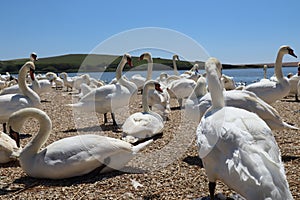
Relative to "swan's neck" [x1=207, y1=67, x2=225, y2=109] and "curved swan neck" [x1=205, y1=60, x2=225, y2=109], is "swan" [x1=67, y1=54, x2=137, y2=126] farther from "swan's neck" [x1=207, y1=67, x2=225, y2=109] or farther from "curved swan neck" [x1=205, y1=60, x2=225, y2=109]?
"swan's neck" [x1=207, y1=67, x2=225, y2=109]

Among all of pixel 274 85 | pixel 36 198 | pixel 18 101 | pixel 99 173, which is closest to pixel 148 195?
pixel 99 173

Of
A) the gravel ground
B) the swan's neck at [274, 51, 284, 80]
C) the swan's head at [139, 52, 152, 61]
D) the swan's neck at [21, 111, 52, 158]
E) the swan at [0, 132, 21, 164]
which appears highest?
the swan's head at [139, 52, 152, 61]

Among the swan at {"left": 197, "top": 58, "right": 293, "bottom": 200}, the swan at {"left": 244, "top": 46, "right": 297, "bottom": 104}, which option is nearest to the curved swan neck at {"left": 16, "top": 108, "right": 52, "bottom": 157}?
the swan at {"left": 197, "top": 58, "right": 293, "bottom": 200}

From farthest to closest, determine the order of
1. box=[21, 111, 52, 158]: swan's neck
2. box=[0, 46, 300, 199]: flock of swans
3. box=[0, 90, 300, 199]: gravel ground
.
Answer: box=[21, 111, 52, 158]: swan's neck
box=[0, 90, 300, 199]: gravel ground
box=[0, 46, 300, 199]: flock of swans

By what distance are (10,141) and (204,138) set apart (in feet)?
12.8

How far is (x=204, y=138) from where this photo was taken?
3.82 metres

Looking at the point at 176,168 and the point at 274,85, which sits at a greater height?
the point at 274,85

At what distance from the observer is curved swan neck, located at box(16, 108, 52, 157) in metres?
5.27

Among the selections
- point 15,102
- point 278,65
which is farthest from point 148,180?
point 278,65

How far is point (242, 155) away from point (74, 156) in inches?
105

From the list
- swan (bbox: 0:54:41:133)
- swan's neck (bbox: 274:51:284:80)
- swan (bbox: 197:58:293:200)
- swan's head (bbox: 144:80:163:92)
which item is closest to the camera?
swan (bbox: 197:58:293:200)

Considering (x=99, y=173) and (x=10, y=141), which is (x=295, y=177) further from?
(x=10, y=141)

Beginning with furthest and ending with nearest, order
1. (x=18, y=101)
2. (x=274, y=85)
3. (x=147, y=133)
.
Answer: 1. (x=274, y=85)
2. (x=18, y=101)
3. (x=147, y=133)

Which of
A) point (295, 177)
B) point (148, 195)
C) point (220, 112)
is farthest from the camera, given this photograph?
point (295, 177)
